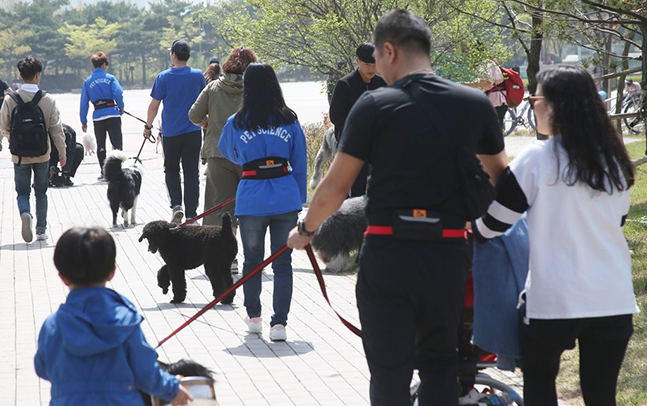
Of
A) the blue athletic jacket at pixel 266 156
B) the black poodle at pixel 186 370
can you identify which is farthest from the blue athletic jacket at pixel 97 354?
the blue athletic jacket at pixel 266 156

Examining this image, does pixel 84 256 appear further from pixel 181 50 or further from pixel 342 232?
pixel 181 50

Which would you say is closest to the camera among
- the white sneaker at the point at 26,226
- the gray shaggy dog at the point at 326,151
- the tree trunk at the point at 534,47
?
the tree trunk at the point at 534,47

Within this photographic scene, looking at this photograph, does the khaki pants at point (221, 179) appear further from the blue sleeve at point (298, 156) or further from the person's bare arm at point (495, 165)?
the person's bare arm at point (495, 165)

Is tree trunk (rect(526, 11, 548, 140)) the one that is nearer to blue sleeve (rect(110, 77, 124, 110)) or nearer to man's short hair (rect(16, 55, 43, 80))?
man's short hair (rect(16, 55, 43, 80))

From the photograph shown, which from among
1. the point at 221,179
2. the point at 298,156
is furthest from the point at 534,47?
the point at 298,156

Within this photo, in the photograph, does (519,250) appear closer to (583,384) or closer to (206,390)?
(583,384)

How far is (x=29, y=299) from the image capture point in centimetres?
812

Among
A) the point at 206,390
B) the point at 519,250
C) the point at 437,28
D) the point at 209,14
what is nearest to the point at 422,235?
the point at 519,250

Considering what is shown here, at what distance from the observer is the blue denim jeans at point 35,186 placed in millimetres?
10703

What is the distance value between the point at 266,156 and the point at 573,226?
3.27 metres

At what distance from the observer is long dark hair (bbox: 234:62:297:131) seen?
6469 millimetres

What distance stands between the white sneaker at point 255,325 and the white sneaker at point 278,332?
0.66ft

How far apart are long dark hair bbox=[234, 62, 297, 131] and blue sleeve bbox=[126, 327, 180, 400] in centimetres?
338

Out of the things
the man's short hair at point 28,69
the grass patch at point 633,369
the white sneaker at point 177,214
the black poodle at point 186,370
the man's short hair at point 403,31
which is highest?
the man's short hair at point 403,31
